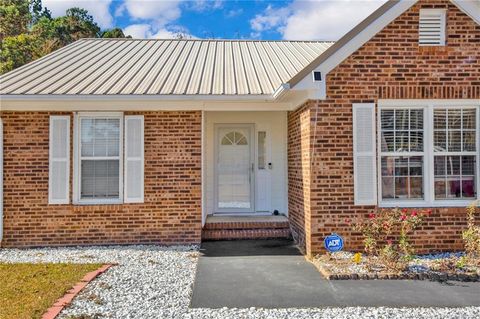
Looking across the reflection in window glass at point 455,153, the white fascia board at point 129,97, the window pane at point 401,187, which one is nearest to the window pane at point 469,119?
the reflection in window glass at point 455,153

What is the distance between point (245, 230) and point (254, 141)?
7.94 feet

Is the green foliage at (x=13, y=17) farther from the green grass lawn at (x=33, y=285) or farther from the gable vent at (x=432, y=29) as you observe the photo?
the gable vent at (x=432, y=29)

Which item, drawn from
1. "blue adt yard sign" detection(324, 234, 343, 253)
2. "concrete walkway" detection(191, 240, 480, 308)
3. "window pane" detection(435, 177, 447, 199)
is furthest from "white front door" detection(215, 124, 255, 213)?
"window pane" detection(435, 177, 447, 199)

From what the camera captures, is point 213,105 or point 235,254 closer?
point 235,254

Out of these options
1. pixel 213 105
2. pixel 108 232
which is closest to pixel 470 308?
pixel 213 105

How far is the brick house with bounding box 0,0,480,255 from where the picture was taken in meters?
7.02

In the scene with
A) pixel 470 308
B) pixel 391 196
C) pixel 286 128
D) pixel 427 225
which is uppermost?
pixel 286 128

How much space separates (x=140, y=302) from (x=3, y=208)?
4706mm

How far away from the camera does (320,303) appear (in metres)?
4.94

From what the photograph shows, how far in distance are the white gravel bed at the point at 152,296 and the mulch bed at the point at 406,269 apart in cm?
111

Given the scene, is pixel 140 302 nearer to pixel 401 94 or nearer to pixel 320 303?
pixel 320 303

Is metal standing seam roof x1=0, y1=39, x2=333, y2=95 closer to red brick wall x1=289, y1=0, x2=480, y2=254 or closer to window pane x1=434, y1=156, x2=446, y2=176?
red brick wall x1=289, y1=0, x2=480, y2=254

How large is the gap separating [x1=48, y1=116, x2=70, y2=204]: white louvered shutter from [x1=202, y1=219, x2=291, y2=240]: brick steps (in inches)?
118

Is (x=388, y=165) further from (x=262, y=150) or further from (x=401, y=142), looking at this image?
(x=262, y=150)
